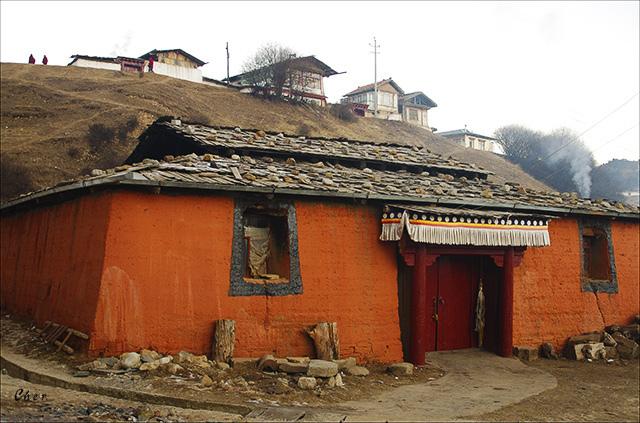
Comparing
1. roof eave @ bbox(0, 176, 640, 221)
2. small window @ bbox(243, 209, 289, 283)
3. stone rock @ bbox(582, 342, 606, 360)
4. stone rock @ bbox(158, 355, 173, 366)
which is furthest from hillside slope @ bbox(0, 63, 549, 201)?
stone rock @ bbox(582, 342, 606, 360)

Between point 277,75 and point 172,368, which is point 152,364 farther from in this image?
point 277,75

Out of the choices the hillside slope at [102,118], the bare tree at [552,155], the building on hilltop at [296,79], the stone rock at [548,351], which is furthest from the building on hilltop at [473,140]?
the stone rock at [548,351]

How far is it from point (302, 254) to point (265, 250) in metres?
0.70

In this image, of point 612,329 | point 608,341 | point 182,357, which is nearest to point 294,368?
point 182,357

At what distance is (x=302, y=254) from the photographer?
10594 millimetres

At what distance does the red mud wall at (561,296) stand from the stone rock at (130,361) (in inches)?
301

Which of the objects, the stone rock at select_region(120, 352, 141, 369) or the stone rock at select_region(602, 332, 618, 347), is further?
the stone rock at select_region(602, 332, 618, 347)

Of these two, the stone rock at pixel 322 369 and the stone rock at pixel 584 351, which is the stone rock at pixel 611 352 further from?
the stone rock at pixel 322 369

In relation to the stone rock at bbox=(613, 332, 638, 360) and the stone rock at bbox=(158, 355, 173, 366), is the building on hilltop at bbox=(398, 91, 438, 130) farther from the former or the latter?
the stone rock at bbox=(158, 355, 173, 366)

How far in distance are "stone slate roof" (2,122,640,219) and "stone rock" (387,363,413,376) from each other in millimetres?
2906

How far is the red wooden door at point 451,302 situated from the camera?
491 inches

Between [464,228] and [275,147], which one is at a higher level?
[275,147]

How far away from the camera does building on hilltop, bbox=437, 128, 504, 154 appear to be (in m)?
70.3

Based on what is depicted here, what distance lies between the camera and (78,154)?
3152cm
